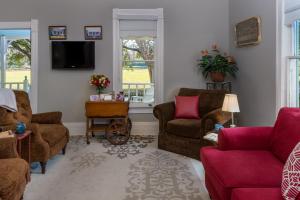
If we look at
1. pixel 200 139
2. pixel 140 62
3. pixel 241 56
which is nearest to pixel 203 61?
pixel 241 56

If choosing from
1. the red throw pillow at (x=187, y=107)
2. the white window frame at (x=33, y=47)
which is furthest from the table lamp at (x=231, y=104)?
the white window frame at (x=33, y=47)

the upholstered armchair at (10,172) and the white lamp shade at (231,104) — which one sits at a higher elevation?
the white lamp shade at (231,104)

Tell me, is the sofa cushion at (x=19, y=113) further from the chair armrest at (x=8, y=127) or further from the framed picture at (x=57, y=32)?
the framed picture at (x=57, y=32)

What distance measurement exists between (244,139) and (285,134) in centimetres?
39

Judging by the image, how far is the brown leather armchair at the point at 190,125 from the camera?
400cm

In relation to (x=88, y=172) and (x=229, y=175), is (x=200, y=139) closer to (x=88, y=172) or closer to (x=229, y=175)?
(x=88, y=172)

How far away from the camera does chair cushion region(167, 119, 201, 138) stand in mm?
4152

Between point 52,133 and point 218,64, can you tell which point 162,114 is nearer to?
point 218,64

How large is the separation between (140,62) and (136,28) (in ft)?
1.98

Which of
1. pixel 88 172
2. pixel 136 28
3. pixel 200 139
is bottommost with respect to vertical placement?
pixel 88 172

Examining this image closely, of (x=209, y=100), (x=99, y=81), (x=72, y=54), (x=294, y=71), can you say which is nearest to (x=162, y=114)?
(x=209, y=100)

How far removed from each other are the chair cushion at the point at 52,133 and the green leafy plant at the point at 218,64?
2.51m

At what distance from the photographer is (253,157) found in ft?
8.20

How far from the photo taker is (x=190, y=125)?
4211 millimetres
